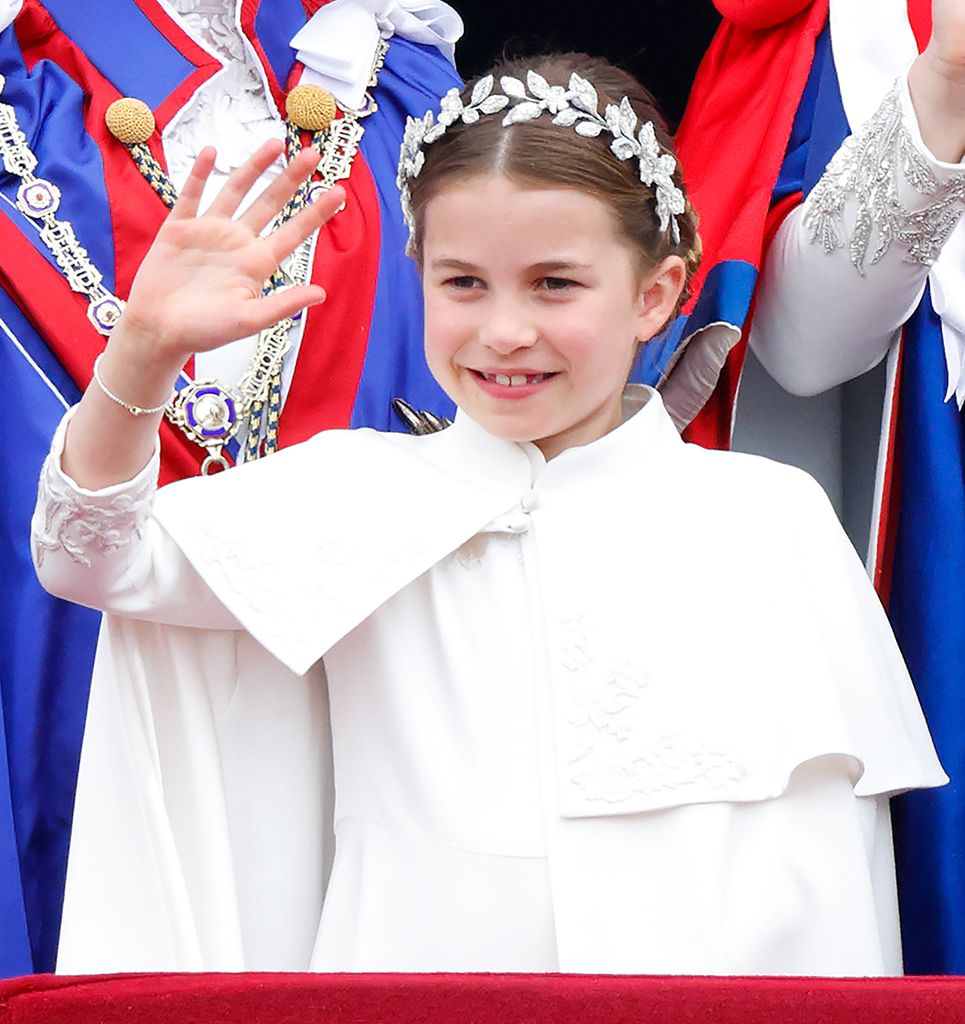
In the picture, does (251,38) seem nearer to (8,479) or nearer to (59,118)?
(59,118)

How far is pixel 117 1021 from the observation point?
101 centimetres

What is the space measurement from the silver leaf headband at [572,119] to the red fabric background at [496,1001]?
31.0 inches

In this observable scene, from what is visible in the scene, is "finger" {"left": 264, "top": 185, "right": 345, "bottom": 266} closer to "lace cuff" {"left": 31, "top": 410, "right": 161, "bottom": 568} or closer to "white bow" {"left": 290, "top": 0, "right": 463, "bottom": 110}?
"lace cuff" {"left": 31, "top": 410, "right": 161, "bottom": 568}

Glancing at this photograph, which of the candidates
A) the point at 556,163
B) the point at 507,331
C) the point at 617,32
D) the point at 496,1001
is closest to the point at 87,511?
the point at 507,331

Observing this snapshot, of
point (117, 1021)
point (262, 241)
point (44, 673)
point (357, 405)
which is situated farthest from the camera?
point (357, 405)

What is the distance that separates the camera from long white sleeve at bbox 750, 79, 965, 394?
1.82m

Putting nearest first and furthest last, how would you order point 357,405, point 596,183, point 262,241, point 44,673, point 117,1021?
point 117,1021
point 262,241
point 596,183
point 44,673
point 357,405

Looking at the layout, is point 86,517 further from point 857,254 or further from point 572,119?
point 857,254

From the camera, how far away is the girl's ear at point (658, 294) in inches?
63.9

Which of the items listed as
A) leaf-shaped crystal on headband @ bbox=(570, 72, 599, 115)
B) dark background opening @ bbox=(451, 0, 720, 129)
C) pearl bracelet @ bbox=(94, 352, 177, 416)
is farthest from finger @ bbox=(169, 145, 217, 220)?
dark background opening @ bbox=(451, 0, 720, 129)

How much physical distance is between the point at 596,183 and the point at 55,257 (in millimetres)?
640

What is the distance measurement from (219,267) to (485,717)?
0.42m

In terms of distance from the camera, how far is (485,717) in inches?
60.3

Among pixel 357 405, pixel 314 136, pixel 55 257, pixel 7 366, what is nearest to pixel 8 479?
pixel 7 366
